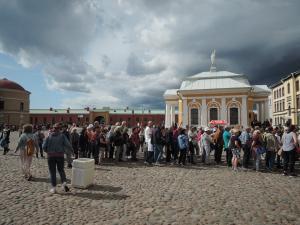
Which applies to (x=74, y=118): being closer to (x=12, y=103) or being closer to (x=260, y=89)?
(x=12, y=103)

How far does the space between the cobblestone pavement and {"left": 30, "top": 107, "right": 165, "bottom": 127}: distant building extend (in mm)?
79822

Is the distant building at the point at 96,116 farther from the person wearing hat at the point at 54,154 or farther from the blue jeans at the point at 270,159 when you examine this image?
the person wearing hat at the point at 54,154

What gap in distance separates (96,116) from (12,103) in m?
27.1

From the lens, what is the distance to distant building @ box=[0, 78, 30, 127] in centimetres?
6850

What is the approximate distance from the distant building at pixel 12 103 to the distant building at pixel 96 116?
17.9 metres

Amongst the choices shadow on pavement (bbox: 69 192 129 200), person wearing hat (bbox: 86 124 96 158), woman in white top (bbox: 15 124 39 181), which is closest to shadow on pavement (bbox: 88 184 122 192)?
shadow on pavement (bbox: 69 192 129 200)

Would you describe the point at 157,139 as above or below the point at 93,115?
below

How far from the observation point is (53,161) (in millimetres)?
7316

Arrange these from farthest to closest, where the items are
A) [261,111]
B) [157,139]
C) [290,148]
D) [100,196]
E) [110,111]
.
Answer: [110,111] < [261,111] < [157,139] < [290,148] < [100,196]

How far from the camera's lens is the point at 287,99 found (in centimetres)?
5284

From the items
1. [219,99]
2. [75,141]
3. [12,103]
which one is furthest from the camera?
[12,103]

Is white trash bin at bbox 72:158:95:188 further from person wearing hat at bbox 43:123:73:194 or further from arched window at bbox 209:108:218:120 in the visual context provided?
arched window at bbox 209:108:218:120

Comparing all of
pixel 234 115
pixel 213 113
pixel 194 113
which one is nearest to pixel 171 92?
pixel 194 113

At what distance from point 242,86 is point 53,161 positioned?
1387 inches
